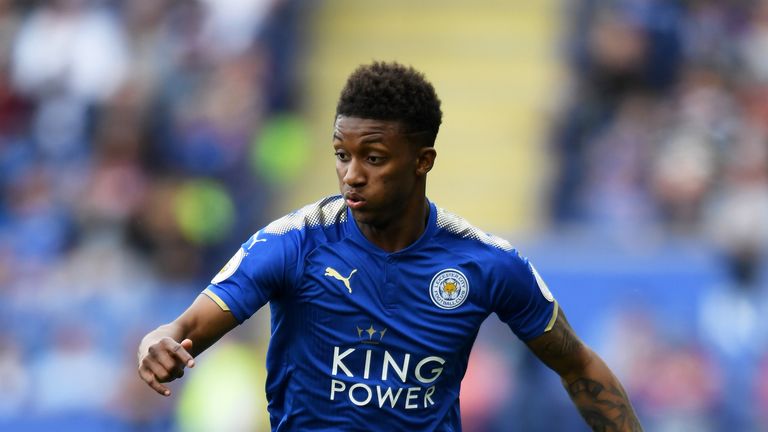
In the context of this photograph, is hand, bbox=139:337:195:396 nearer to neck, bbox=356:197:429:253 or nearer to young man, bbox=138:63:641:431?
young man, bbox=138:63:641:431

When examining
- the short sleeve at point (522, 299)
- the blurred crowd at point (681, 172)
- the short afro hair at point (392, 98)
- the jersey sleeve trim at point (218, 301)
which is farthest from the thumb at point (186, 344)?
the blurred crowd at point (681, 172)

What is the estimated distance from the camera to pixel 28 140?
44.7 feet

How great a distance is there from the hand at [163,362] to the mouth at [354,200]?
853 millimetres

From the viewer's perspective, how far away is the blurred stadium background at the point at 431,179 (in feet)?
36.7

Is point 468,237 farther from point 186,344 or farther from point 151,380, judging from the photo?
point 151,380

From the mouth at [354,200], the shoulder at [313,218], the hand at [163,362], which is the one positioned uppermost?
the mouth at [354,200]

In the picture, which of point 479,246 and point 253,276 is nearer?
point 253,276

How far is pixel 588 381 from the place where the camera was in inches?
216

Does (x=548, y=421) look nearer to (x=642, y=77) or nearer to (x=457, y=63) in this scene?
(x=642, y=77)

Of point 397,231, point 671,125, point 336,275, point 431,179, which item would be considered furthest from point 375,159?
point 431,179

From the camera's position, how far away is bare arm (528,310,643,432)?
546 centimetres

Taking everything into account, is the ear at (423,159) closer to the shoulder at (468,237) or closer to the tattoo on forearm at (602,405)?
the shoulder at (468,237)

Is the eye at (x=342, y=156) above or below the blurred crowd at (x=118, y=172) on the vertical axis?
above

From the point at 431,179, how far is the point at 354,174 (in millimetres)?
9184
